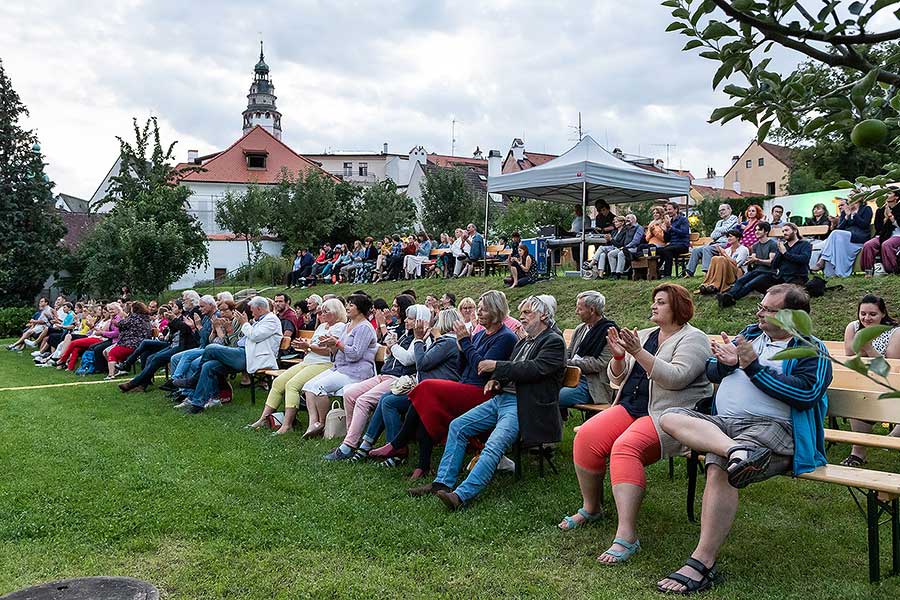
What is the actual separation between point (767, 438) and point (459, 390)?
2537 millimetres

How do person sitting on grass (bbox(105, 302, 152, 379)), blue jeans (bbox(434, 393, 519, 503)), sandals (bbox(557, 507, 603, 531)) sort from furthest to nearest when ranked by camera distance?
person sitting on grass (bbox(105, 302, 152, 379)) → blue jeans (bbox(434, 393, 519, 503)) → sandals (bbox(557, 507, 603, 531))

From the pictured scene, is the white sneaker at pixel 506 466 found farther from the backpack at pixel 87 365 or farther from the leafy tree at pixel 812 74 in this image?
the backpack at pixel 87 365

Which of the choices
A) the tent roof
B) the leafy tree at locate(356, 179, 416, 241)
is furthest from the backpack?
the leafy tree at locate(356, 179, 416, 241)

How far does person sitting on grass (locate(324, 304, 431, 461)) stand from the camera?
639cm

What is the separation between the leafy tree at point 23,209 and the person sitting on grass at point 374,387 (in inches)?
1148

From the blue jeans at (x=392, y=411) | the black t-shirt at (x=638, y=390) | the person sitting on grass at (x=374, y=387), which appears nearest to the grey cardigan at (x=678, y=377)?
the black t-shirt at (x=638, y=390)

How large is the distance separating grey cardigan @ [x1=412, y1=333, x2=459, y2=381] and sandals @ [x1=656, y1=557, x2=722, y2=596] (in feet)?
9.15

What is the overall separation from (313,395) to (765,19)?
6445 mm

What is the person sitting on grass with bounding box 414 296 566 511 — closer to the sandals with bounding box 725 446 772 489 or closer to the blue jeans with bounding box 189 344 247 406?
the sandals with bounding box 725 446 772 489

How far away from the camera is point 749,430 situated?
3789 millimetres

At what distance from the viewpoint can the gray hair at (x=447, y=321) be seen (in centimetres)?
628

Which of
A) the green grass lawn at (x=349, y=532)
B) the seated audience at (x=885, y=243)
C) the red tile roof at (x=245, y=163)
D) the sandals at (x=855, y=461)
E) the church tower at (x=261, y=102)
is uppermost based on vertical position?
the church tower at (x=261, y=102)

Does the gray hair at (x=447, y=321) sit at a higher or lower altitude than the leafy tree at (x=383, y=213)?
lower

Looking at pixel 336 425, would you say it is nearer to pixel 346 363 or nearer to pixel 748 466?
pixel 346 363
